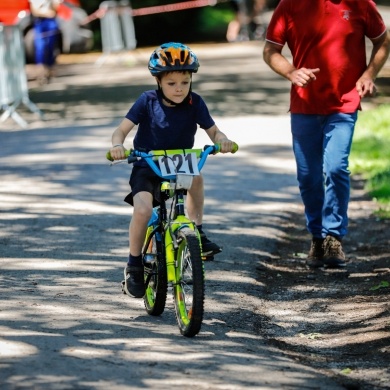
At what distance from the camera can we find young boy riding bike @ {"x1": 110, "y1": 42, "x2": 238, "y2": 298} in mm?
6691

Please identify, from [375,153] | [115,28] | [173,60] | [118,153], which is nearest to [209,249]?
[118,153]

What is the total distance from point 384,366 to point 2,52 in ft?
40.4

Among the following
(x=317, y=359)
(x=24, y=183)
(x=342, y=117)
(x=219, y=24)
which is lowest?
A: (x=219, y=24)

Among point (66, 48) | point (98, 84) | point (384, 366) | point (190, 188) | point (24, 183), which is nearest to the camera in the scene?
point (384, 366)

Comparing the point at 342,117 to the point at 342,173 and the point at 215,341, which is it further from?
the point at 215,341

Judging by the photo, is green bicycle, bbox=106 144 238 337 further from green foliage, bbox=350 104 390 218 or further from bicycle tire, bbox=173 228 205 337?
green foliage, bbox=350 104 390 218

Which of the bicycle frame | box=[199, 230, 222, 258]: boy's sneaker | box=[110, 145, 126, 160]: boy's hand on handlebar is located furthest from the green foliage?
box=[110, 145, 126, 160]: boy's hand on handlebar

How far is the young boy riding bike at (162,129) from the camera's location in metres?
6.69

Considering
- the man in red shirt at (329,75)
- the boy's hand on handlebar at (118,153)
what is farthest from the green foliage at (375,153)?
the boy's hand on handlebar at (118,153)

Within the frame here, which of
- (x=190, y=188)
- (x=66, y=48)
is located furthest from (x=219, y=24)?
(x=190, y=188)

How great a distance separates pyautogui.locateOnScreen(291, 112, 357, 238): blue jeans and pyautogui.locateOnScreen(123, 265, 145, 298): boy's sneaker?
2.22 m

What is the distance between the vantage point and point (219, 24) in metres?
39.0

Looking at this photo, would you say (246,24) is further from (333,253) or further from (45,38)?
(333,253)

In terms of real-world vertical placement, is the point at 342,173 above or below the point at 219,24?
above
